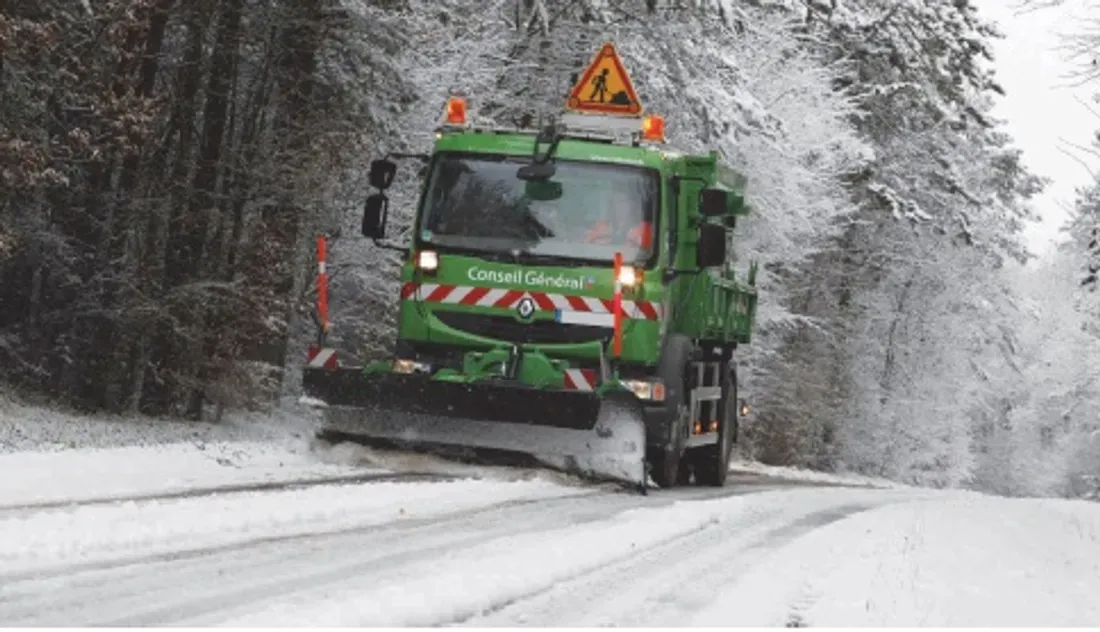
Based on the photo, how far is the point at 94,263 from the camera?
1661 centimetres

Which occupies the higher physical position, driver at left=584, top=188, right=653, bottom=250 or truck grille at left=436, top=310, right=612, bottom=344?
driver at left=584, top=188, right=653, bottom=250

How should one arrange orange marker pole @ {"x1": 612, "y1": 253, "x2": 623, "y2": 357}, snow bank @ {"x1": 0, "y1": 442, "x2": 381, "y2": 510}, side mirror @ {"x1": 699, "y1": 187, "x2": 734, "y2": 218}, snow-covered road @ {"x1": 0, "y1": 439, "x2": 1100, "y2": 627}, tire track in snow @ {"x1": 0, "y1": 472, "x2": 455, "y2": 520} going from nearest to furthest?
snow-covered road @ {"x1": 0, "y1": 439, "x2": 1100, "y2": 627}
tire track in snow @ {"x1": 0, "y1": 472, "x2": 455, "y2": 520}
snow bank @ {"x1": 0, "y1": 442, "x2": 381, "y2": 510}
orange marker pole @ {"x1": 612, "y1": 253, "x2": 623, "y2": 357}
side mirror @ {"x1": 699, "y1": 187, "x2": 734, "y2": 218}

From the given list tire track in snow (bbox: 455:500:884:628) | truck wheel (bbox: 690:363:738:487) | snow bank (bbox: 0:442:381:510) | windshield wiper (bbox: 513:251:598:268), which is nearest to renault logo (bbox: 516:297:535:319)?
windshield wiper (bbox: 513:251:598:268)

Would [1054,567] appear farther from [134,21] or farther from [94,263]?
[94,263]

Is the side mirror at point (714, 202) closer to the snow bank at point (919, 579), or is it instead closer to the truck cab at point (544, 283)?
the truck cab at point (544, 283)

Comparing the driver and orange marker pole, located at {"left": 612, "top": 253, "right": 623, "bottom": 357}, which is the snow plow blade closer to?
orange marker pole, located at {"left": 612, "top": 253, "right": 623, "bottom": 357}

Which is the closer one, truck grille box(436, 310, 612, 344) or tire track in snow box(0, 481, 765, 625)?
tire track in snow box(0, 481, 765, 625)

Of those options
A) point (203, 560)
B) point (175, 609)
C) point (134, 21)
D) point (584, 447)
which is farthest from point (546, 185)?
point (175, 609)

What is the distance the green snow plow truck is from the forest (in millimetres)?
2417

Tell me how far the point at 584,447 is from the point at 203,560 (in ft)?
20.1

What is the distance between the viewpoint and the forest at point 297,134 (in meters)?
15.6

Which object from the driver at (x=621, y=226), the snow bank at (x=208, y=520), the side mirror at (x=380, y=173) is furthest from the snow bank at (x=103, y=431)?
the driver at (x=621, y=226)

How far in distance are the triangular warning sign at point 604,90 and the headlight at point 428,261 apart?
7.94ft

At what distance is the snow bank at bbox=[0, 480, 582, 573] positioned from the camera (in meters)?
7.10
